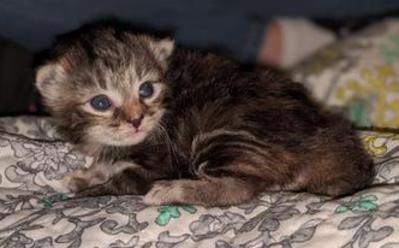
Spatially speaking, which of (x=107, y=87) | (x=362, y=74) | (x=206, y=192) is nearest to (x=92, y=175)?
(x=107, y=87)

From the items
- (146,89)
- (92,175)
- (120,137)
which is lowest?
(92,175)

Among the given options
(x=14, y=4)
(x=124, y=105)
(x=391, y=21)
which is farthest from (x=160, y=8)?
(x=124, y=105)

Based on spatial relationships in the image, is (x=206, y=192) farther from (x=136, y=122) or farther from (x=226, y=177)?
(x=136, y=122)

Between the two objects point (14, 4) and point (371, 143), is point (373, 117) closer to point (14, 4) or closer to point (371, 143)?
point (371, 143)

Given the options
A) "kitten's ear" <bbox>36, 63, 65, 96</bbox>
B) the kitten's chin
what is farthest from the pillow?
"kitten's ear" <bbox>36, 63, 65, 96</bbox>

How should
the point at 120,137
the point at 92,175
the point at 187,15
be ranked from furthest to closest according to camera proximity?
the point at 187,15, the point at 92,175, the point at 120,137

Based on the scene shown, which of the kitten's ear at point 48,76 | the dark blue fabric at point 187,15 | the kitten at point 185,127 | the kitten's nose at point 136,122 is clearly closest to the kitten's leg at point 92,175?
the kitten at point 185,127

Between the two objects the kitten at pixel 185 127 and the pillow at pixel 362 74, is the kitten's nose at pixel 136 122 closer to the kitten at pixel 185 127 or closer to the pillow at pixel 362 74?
the kitten at pixel 185 127

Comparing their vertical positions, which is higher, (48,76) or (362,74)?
(48,76)

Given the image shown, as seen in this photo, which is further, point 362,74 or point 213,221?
point 362,74
